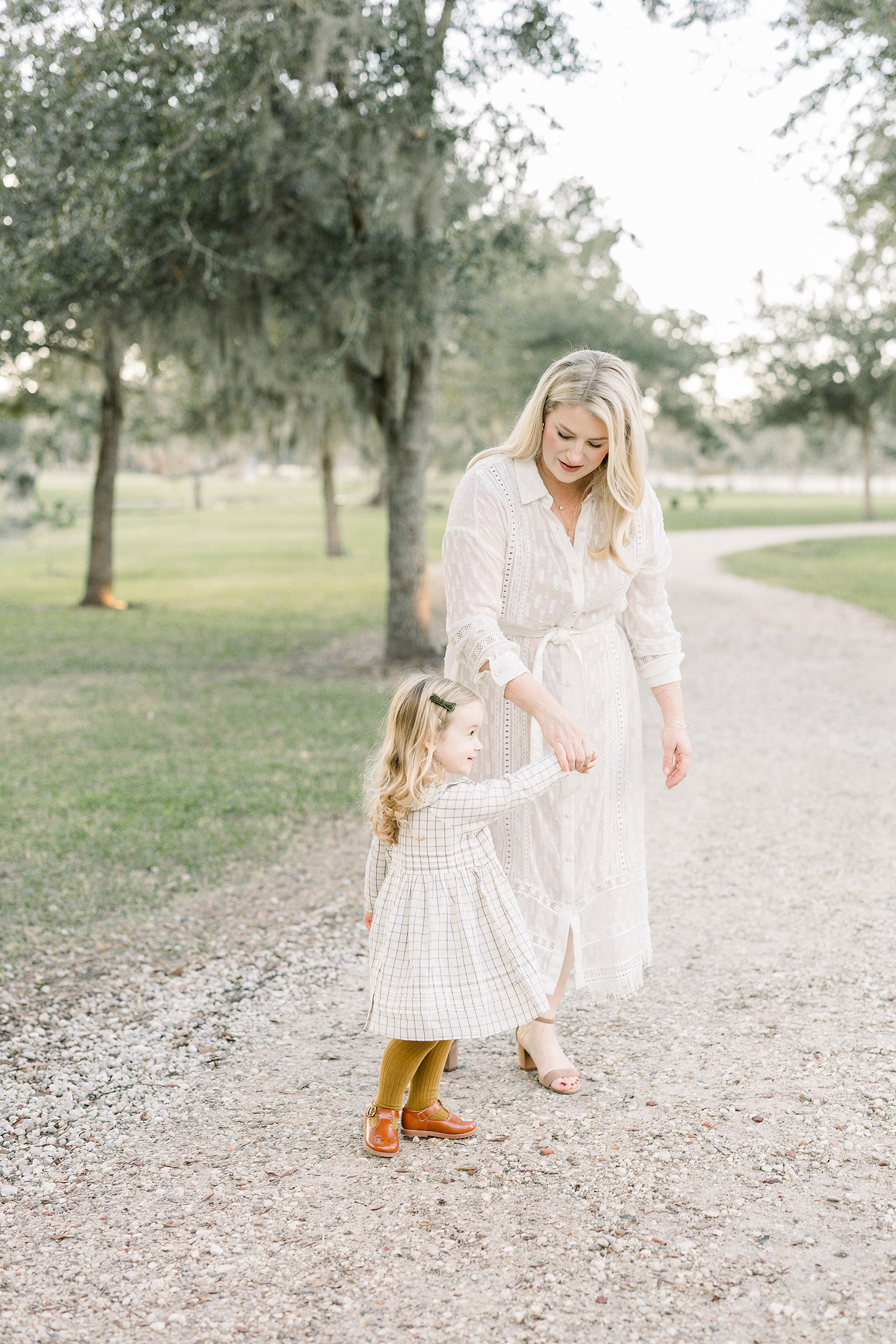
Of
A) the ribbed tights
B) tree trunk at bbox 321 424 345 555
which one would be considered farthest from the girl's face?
tree trunk at bbox 321 424 345 555

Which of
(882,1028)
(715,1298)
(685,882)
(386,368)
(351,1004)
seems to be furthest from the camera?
(386,368)

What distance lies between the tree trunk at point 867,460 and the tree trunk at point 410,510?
25.2 m

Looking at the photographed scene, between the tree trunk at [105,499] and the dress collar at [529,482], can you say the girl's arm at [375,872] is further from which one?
the tree trunk at [105,499]

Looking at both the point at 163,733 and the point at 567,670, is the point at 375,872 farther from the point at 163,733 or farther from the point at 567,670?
the point at 163,733

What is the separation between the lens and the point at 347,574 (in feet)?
68.2

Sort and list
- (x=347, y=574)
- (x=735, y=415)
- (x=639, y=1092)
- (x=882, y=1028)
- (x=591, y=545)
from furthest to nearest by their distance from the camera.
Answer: (x=735, y=415) < (x=347, y=574) < (x=882, y=1028) < (x=639, y=1092) < (x=591, y=545)

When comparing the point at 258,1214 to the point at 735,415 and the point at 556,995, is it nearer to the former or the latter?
the point at 556,995

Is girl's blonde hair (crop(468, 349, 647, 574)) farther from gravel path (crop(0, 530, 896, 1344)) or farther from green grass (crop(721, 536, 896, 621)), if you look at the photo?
green grass (crop(721, 536, 896, 621))

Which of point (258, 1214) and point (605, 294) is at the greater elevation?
point (605, 294)

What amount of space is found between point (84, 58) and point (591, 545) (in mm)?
5744

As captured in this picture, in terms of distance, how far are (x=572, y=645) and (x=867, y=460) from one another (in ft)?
108

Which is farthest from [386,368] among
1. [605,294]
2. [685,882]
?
[605,294]

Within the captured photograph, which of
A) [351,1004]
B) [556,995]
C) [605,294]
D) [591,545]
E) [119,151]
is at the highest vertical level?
[605,294]

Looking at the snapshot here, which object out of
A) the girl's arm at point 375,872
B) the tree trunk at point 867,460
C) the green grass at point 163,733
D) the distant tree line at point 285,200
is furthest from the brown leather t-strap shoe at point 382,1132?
the tree trunk at point 867,460
